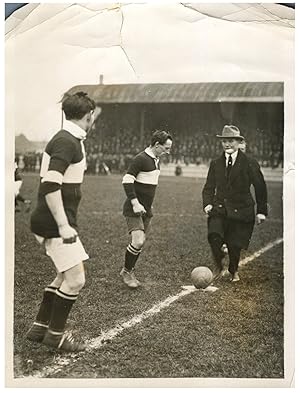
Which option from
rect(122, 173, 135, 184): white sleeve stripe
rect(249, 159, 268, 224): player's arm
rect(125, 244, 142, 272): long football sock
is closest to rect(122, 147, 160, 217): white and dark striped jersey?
rect(122, 173, 135, 184): white sleeve stripe

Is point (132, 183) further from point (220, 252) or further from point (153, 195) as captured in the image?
point (220, 252)

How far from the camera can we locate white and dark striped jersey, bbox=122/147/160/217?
3.93ft

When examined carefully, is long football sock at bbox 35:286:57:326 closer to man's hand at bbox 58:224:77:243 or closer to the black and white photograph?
the black and white photograph

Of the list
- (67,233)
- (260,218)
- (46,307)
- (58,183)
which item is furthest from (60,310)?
(260,218)

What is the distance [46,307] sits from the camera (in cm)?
117

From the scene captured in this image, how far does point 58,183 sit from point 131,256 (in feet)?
0.79

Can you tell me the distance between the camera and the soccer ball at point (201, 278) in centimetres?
120

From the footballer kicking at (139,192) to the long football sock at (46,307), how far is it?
161 millimetres

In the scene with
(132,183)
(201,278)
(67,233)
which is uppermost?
(132,183)

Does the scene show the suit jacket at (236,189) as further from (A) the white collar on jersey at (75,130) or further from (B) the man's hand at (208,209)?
(A) the white collar on jersey at (75,130)

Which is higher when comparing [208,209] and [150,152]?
[150,152]

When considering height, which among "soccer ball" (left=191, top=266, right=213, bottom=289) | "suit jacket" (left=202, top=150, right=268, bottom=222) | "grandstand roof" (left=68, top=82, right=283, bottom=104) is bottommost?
"soccer ball" (left=191, top=266, right=213, bottom=289)

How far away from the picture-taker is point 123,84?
4.05 ft

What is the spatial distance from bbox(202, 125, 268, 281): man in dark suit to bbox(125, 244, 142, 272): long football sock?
0.17 m
